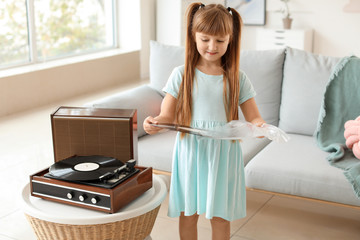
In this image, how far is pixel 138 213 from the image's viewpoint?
1583 millimetres

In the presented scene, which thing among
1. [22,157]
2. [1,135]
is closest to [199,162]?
[22,157]

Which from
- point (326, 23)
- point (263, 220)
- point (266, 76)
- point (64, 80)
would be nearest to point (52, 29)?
point (64, 80)

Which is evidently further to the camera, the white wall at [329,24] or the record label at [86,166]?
the white wall at [329,24]

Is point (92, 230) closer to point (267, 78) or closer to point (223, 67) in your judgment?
point (223, 67)

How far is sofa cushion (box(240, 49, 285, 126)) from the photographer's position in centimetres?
269

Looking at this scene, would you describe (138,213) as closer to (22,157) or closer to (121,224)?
(121,224)

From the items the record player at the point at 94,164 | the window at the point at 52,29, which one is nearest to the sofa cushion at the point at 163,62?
the record player at the point at 94,164

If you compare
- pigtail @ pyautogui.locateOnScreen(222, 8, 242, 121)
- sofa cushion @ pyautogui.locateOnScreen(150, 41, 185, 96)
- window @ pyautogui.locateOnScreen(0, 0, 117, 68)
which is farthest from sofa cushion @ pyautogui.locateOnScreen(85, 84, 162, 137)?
window @ pyautogui.locateOnScreen(0, 0, 117, 68)

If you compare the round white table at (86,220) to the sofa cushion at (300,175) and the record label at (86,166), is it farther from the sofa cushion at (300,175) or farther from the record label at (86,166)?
the sofa cushion at (300,175)

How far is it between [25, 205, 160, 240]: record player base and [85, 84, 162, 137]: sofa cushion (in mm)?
1017

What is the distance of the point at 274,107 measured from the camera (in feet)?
8.85

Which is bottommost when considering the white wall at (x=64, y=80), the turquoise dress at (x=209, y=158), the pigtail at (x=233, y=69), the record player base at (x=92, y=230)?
the white wall at (x=64, y=80)

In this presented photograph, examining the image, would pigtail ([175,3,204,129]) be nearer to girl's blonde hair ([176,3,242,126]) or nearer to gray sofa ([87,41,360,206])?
girl's blonde hair ([176,3,242,126])

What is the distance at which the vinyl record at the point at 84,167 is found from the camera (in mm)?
1589
